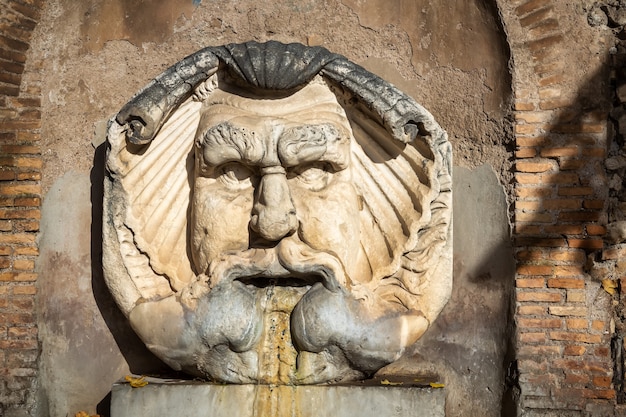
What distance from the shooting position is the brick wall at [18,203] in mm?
4449

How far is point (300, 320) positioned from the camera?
3879mm

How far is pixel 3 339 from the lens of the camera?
4.45 metres

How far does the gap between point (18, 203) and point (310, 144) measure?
5.61 ft

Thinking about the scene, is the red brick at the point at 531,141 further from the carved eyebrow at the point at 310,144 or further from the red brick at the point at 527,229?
the carved eyebrow at the point at 310,144

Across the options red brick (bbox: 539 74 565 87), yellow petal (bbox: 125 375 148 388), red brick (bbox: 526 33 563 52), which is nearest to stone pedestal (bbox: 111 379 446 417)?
yellow petal (bbox: 125 375 148 388)

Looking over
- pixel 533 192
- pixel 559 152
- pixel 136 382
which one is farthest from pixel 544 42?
pixel 136 382

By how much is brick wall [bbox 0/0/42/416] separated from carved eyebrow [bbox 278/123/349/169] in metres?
1.51

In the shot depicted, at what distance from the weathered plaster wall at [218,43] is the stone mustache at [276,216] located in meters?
0.47

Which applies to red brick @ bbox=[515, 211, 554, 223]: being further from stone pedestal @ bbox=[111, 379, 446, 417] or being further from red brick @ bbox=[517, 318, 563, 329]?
stone pedestal @ bbox=[111, 379, 446, 417]

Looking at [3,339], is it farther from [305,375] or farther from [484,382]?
[484,382]

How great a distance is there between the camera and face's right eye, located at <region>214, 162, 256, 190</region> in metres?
4.16

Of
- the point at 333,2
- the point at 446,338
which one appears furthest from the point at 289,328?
the point at 333,2

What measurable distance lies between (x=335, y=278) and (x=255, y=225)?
458mm

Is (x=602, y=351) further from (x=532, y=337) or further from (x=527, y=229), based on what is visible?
(x=527, y=229)
